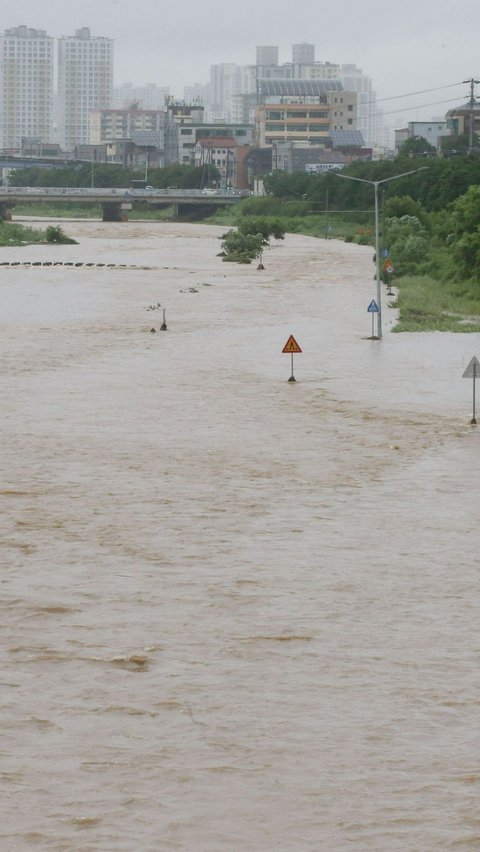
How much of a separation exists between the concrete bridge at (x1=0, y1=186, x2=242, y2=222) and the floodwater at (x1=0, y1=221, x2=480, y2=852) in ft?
340

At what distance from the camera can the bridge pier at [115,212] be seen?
149m

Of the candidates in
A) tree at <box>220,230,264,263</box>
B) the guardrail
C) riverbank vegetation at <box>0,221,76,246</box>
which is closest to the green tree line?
the guardrail

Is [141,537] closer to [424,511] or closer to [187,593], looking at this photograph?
[187,593]

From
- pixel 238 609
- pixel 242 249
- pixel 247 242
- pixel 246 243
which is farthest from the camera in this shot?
pixel 247 242

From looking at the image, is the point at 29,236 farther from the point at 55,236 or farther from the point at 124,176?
the point at 124,176

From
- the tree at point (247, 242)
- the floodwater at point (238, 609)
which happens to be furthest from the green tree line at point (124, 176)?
the floodwater at point (238, 609)

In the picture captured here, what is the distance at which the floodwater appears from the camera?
12438 mm

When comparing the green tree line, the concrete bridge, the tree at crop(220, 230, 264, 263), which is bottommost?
the tree at crop(220, 230, 264, 263)

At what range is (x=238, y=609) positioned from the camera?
17656 millimetres

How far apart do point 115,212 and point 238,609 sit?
445ft

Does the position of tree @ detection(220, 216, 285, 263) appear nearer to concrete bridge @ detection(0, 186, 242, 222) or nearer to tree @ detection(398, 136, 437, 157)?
concrete bridge @ detection(0, 186, 242, 222)

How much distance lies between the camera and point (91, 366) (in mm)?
39406

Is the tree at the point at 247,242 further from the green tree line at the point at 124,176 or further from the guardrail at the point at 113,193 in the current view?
the green tree line at the point at 124,176

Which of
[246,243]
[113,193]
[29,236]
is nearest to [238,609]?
[246,243]
